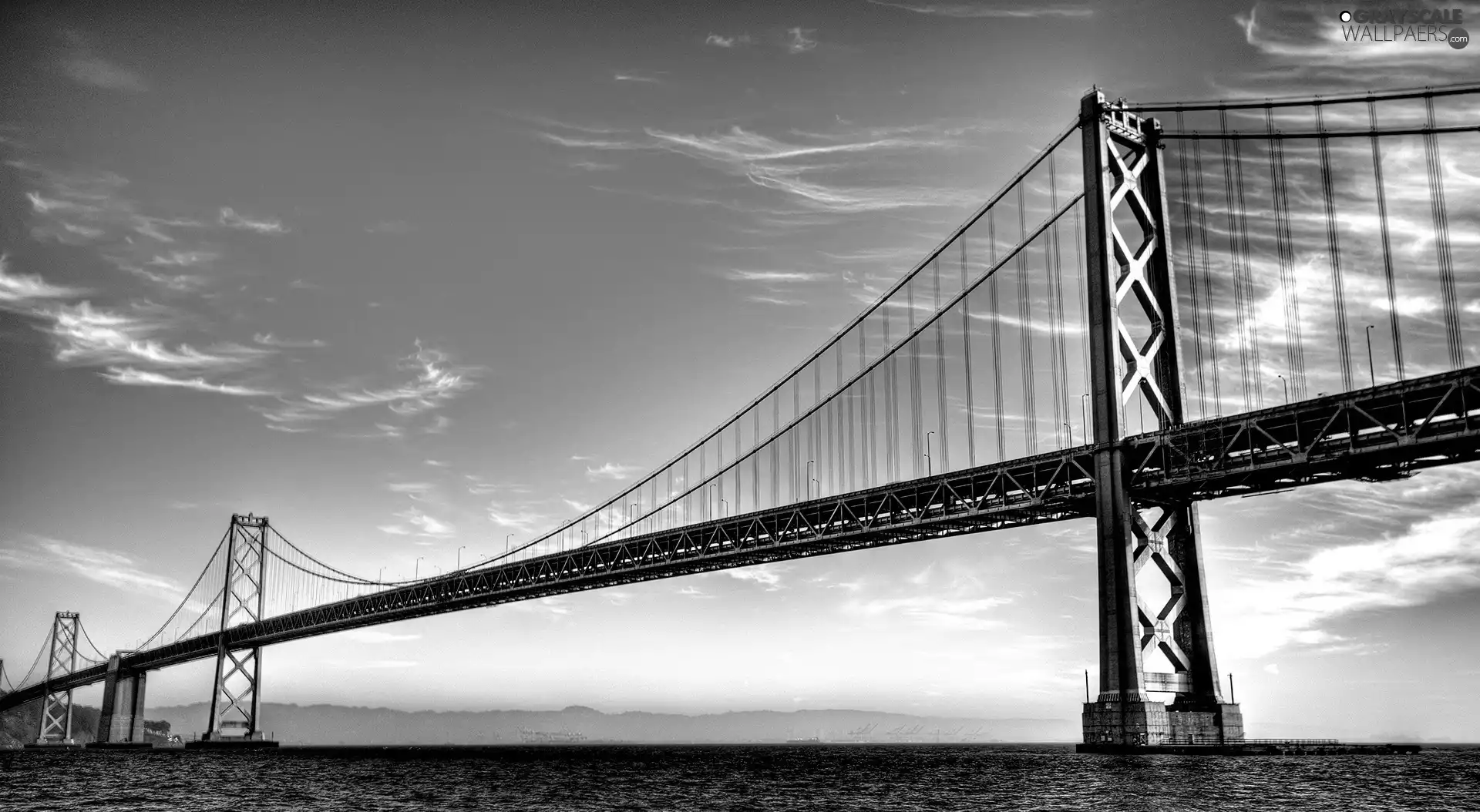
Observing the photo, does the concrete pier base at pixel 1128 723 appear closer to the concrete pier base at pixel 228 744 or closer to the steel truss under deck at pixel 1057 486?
the steel truss under deck at pixel 1057 486

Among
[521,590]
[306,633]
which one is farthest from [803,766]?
[306,633]

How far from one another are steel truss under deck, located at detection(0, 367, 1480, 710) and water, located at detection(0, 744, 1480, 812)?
34.6 feet

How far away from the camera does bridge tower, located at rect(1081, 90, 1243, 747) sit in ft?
147

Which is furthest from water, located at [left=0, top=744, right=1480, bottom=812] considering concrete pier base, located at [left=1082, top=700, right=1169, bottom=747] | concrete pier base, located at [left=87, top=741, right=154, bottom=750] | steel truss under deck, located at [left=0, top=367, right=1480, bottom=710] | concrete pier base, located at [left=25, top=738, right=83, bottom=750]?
concrete pier base, located at [left=25, top=738, right=83, bottom=750]

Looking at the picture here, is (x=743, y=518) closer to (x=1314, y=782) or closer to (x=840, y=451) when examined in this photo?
(x=840, y=451)

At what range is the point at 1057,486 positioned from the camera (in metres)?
50.3

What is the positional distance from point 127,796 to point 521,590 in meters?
38.4

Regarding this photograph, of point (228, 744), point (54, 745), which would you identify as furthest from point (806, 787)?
point (54, 745)

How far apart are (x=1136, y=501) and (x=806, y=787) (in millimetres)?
17380

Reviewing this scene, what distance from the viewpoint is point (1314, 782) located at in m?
39.8

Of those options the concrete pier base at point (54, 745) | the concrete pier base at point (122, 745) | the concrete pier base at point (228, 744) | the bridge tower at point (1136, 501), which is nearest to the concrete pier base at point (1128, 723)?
the bridge tower at point (1136, 501)

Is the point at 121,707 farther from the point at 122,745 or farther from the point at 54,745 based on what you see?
the point at 54,745

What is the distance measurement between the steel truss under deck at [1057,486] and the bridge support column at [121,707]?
170ft

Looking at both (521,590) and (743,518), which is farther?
(521,590)
